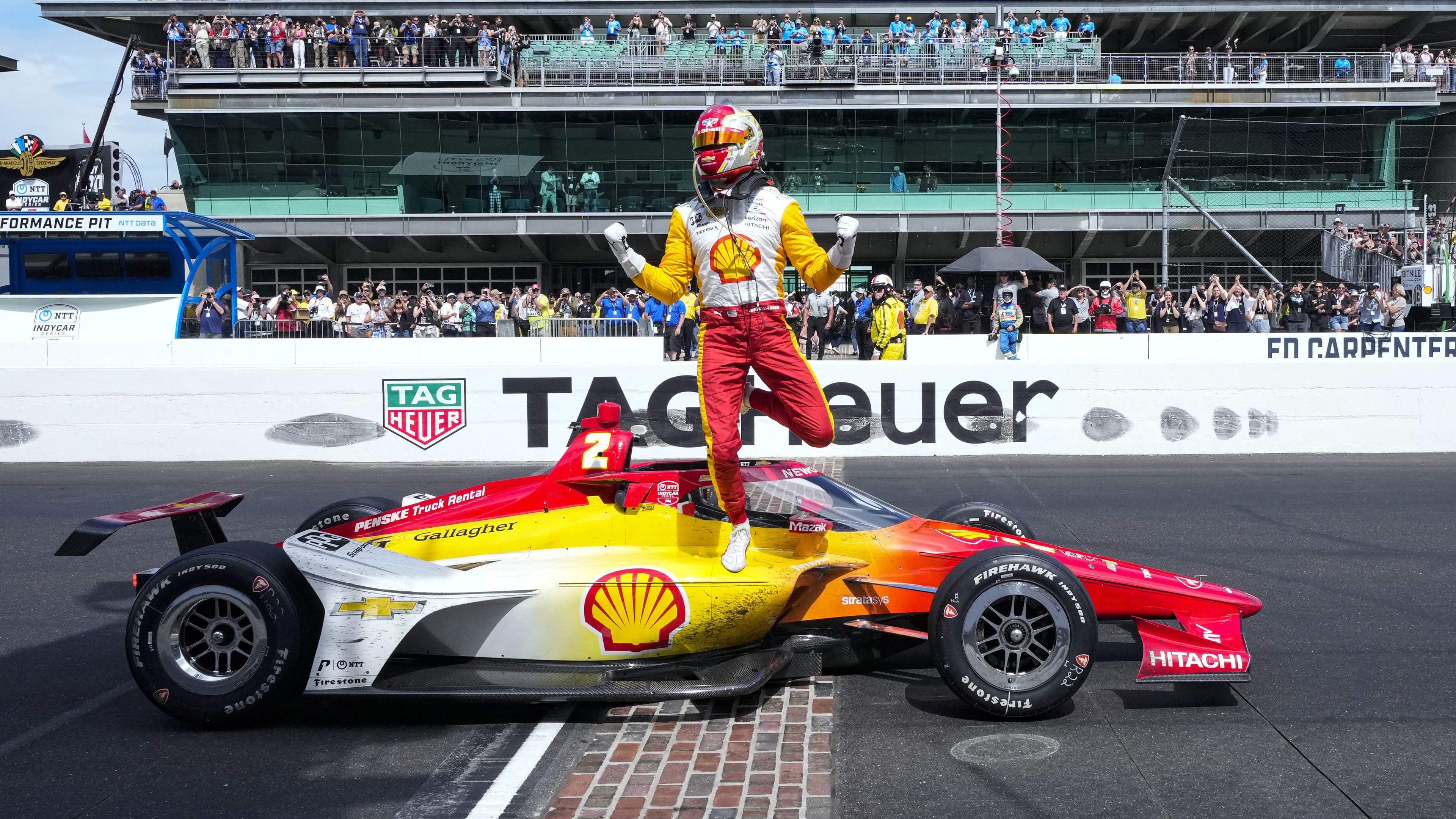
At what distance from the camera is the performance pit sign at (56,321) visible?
19094 mm

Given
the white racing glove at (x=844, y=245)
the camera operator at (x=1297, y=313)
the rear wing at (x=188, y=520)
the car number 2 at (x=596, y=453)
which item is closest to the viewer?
the white racing glove at (x=844, y=245)

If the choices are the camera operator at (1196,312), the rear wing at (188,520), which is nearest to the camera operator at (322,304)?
the camera operator at (1196,312)

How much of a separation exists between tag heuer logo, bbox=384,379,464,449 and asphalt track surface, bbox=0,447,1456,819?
575 cm

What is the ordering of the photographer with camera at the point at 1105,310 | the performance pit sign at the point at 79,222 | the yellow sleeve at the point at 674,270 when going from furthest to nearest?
the performance pit sign at the point at 79,222 → the photographer with camera at the point at 1105,310 → the yellow sleeve at the point at 674,270

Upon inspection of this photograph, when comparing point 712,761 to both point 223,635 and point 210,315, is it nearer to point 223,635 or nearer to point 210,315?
point 223,635

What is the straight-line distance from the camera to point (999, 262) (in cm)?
1967

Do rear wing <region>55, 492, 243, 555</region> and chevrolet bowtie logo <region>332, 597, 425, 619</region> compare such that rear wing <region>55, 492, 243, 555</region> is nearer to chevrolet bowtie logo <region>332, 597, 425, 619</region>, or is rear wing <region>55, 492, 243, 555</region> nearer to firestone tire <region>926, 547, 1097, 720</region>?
chevrolet bowtie logo <region>332, 597, 425, 619</region>

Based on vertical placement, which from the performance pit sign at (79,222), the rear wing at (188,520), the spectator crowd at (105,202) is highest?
the spectator crowd at (105,202)

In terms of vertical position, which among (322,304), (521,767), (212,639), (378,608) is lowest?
(521,767)

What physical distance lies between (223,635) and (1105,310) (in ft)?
54.9

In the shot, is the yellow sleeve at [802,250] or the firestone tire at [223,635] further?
the yellow sleeve at [802,250]

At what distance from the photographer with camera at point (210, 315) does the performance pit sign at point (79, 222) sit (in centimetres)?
190

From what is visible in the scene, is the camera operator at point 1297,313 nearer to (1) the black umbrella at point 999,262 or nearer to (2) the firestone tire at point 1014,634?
(1) the black umbrella at point 999,262

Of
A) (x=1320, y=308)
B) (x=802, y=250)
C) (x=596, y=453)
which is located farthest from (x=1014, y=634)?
(x=1320, y=308)
